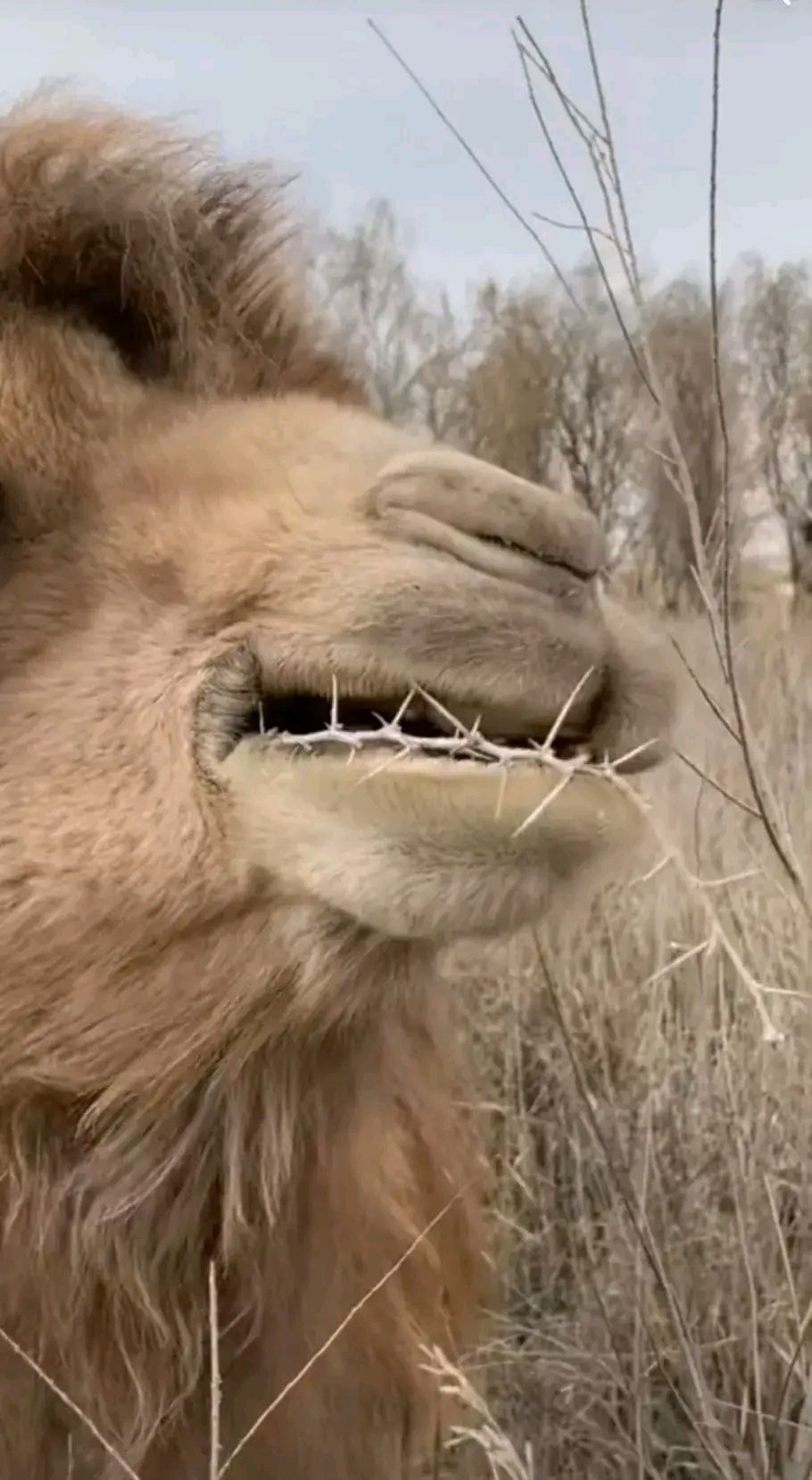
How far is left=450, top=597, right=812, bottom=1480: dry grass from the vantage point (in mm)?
1029

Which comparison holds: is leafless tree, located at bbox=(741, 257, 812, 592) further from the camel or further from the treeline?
the camel

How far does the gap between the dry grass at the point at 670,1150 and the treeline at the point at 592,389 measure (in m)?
0.12

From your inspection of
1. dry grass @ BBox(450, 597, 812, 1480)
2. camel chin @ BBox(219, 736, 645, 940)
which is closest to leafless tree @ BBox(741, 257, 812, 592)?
dry grass @ BBox(450, 597, 812, 1480)

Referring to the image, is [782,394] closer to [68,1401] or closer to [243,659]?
[243,659]

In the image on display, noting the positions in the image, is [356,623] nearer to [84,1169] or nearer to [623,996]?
[84,1169]

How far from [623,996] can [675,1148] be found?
0.22 meters

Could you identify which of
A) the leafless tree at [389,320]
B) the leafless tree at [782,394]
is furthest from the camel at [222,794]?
the leafless tree at [782,394]

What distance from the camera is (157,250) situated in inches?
32.1

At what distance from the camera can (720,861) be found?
1401mm

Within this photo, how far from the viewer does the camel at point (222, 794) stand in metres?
0.66

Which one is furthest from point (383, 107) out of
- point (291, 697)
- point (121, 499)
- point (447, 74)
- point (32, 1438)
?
point (32, 1438)

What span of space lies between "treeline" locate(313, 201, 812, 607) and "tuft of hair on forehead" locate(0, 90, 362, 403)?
0.09 meters

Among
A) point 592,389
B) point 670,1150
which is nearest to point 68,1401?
point 670,1150

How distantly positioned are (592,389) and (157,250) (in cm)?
48
